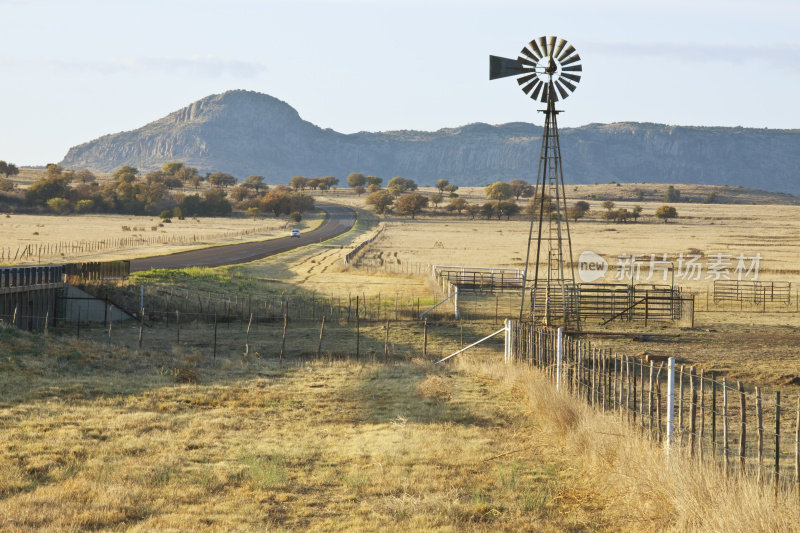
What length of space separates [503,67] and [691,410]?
67.1 ft

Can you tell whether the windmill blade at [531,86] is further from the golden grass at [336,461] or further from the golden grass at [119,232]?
the golden grass at [119,232]


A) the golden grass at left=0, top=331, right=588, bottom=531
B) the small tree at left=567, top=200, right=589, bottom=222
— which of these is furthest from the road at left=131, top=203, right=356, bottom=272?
the small tree at left=567, top=200, right=589, bottom=222

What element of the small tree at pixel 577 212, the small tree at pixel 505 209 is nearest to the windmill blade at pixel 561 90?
the small tree at pixel 577 212

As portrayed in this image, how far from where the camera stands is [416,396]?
20.2 metres

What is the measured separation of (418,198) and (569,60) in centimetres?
13876

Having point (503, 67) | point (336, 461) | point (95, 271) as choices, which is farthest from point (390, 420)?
point (95, 271)

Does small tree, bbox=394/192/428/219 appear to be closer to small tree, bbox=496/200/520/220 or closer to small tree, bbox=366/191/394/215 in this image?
small tree, bbox=366/191/394/215

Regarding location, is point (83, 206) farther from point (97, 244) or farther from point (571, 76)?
point (571, 76)

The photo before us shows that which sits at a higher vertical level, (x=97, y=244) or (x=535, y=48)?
(x=535, y=48)

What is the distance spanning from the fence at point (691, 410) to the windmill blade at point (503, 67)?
10.1 metres

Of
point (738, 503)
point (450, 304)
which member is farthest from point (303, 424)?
point (450, 304)

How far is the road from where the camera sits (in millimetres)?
59022

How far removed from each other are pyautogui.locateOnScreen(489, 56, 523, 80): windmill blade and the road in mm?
28562

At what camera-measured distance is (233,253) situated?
7419 centimetres
